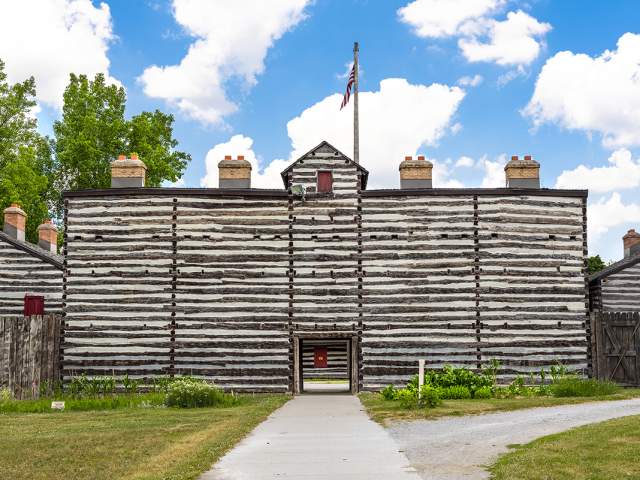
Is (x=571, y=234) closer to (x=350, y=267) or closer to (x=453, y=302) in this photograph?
(x=453, y=302)

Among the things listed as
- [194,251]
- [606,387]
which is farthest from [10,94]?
[606,387]

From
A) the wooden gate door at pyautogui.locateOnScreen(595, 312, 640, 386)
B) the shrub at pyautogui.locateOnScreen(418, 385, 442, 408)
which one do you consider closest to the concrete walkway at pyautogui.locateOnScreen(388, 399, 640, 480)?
the shrub at pyautogui.locateOnScreen(418, 385, 442, 408)

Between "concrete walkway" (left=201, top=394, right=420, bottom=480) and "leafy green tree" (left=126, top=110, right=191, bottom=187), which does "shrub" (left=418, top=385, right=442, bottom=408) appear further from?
"leafy green tree" (left=126, top=110, right=191, bottom=187)

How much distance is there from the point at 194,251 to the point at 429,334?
770cm

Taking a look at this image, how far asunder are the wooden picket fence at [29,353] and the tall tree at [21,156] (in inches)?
533

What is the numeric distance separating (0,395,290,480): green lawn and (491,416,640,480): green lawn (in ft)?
12.2

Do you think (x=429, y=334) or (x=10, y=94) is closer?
(x=429, y=334)

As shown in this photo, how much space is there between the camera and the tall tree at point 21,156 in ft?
115

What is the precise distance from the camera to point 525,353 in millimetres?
23281

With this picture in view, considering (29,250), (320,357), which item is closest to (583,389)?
(320,357)

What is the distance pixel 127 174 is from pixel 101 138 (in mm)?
16148

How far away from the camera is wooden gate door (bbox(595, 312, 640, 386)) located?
22.9 meters

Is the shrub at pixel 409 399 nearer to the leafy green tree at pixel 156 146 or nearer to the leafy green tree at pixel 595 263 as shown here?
the leafy green tree at pixel 156 146

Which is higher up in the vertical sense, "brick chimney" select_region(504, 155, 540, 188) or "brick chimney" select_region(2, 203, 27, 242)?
"brick chimney" select_region(504, 155, 540, 188)
